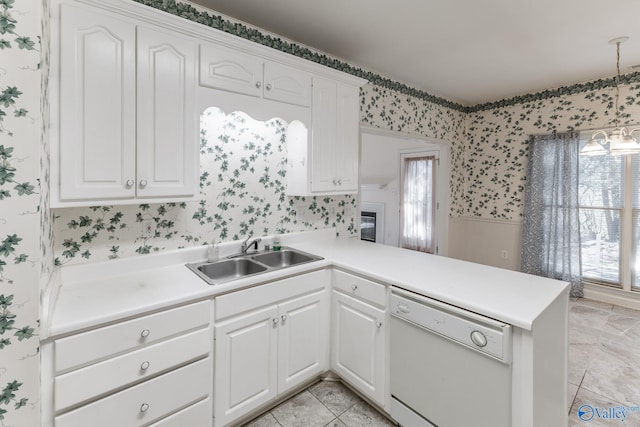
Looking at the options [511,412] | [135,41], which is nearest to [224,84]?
[135,41]

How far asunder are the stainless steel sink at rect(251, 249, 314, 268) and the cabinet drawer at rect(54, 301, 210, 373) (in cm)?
79

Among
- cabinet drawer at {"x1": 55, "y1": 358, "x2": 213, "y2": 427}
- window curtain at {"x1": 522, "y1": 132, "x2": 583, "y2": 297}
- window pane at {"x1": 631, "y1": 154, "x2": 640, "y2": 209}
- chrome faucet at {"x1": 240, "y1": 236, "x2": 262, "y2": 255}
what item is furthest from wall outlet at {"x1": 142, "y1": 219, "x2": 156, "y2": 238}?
window pane at {"x1": 631, "y1": 154, "x2": 640, "y2": 209}

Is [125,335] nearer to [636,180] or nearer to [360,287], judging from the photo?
[360,287]

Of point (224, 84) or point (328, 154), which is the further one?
point (328, 154)

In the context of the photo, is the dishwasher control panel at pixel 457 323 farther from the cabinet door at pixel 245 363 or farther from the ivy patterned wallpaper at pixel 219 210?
the ivy patterned wallpaper at pixel 219 210

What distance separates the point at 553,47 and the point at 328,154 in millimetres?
2250

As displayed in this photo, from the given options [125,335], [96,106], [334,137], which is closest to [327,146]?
[334,137]

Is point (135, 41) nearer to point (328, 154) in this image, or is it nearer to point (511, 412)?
point (328, 154)

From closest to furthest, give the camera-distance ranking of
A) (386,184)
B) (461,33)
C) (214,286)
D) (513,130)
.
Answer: (214,286), (461,33), (513,130), (386,184)

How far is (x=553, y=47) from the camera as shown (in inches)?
107

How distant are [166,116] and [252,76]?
2.01 ft
